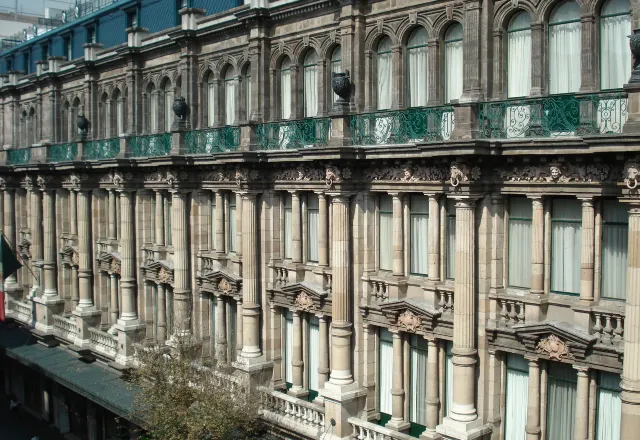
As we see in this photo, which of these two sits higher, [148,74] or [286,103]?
[148,74]

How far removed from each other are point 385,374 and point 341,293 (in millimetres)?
2970

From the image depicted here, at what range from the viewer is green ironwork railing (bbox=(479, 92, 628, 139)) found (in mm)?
16984

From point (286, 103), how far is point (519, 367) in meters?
13.3

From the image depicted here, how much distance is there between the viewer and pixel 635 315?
16.2 m

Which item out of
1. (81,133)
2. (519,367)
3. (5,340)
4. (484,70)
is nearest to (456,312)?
(519,367)

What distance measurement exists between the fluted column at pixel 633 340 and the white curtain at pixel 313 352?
11.8 meters

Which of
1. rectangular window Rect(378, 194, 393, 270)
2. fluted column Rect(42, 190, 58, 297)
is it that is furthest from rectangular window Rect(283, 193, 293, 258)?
fluted column Rect(42, 190, 58, 297)

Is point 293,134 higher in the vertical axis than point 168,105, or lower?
lower

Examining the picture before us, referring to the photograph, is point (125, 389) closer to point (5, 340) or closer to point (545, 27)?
point (5, 340)

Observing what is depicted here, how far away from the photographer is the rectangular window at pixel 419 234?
22.1 meters

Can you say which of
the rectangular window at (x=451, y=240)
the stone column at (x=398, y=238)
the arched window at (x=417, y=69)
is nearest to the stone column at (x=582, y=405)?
the rectangular window at (x=451, y=240)

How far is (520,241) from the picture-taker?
64.7ft

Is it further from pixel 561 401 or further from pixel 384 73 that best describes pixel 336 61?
pixel 561 401

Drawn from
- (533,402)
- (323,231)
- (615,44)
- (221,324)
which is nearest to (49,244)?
(221,324)
